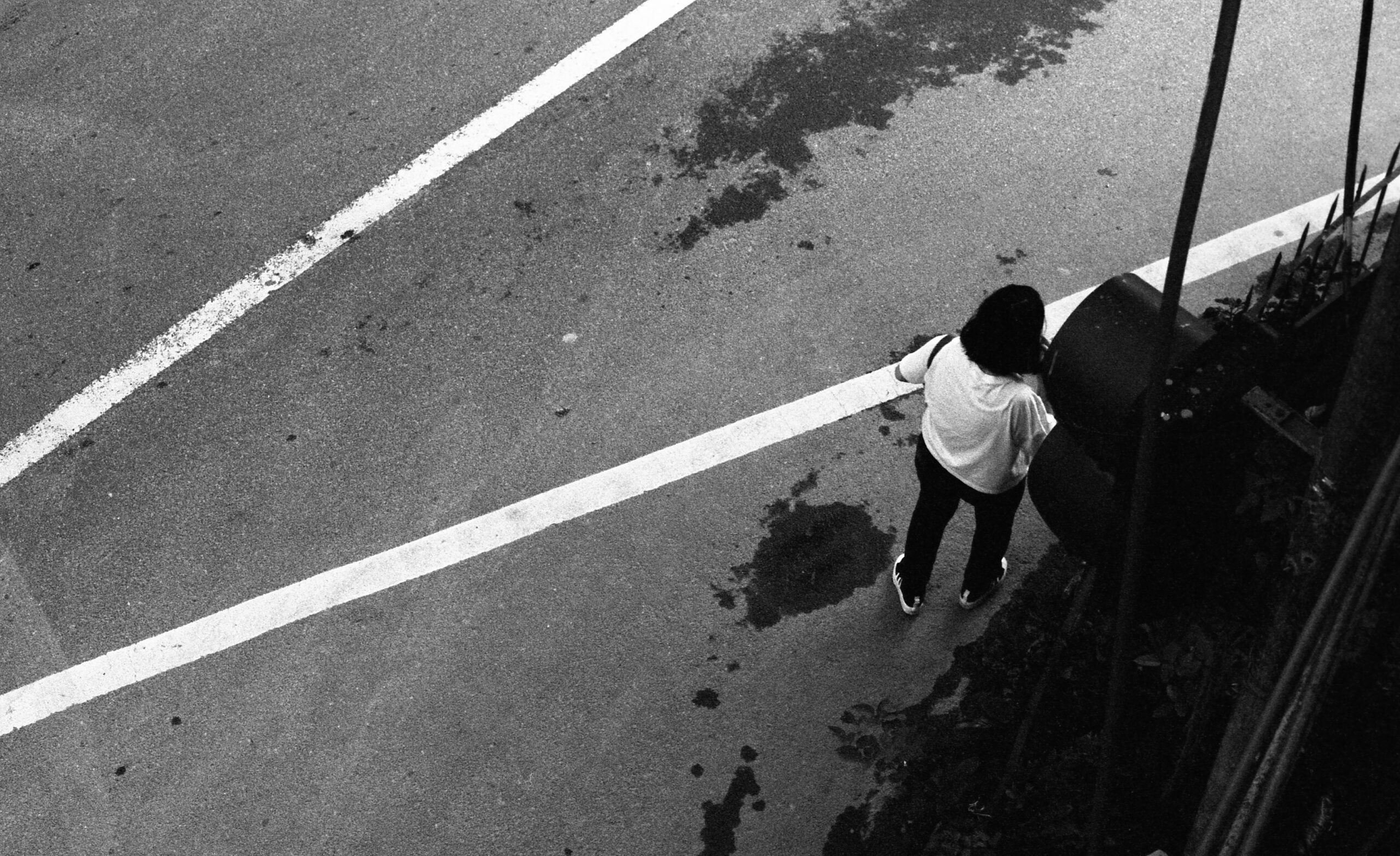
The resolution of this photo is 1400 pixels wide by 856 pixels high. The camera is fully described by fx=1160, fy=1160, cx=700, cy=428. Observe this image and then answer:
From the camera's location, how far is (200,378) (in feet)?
18.1

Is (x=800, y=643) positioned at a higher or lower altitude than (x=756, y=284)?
lower

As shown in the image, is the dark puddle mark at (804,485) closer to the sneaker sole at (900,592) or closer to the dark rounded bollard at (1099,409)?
the sneaker sole at (900,592)

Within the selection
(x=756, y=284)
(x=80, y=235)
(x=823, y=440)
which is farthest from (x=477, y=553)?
(x=80, y=235)

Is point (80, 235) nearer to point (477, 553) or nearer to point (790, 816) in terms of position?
point (477, 553)

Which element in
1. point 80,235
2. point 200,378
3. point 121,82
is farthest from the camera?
point 121,82

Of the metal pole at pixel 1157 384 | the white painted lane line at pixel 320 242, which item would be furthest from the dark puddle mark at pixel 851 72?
the metal pole at pixel 1157 384

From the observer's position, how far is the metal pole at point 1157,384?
183 centimetres

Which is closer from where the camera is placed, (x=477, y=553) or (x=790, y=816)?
(x=790, y=816)

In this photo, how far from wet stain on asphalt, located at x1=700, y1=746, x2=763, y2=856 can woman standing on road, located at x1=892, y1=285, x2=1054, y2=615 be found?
1.03 metres

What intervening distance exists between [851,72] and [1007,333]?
3.67 metres

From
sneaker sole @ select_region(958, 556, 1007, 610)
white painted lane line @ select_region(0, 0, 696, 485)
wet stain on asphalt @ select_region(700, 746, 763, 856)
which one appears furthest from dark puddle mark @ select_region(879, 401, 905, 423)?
white painted lane line @ select_region(0, 0, 696, 485)

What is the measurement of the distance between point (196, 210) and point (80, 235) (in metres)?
0.62

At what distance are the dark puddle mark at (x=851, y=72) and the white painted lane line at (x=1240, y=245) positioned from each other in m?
1.54

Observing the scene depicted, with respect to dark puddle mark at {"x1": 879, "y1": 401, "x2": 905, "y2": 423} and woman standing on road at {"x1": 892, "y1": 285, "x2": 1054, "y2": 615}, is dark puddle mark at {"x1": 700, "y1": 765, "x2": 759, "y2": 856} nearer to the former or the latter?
woman standing on road at {"x1": 892, "y1": 285, "x2": 1054, "y2": 615}
